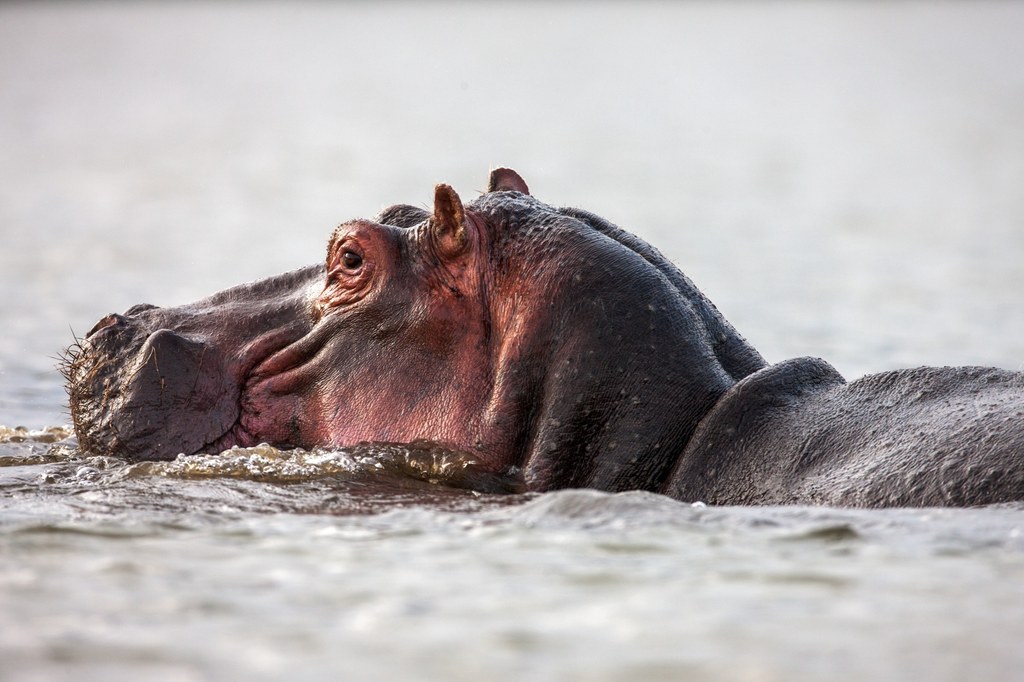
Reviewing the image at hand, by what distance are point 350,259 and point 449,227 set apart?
472 millimetres

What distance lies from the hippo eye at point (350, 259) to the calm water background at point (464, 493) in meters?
0.83

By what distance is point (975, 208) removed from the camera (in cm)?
2247

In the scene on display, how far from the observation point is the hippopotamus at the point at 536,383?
226 inches

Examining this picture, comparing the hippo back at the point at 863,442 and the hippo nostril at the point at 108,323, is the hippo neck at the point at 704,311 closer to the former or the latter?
the hippo back at the point at 863,442

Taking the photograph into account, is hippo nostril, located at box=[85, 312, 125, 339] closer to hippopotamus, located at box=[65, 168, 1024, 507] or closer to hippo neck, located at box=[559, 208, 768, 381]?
hippopotamus, located at box=[65, 168, 1024, 507]

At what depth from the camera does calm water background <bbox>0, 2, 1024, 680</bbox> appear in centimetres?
446

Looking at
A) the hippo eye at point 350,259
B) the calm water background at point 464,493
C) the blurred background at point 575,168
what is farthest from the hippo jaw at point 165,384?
the blurred background at point 575,168

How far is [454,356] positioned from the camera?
243 inches

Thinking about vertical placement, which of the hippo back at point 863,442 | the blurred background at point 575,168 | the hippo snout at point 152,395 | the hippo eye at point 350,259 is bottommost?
the hippo back at point 863,442

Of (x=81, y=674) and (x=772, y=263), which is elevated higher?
(x=772, y=263)

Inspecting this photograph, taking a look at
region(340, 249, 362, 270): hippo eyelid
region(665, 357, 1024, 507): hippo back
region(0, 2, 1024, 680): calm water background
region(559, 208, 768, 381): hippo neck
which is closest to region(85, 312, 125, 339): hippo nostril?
region(0, 2, 1024, 680): calm water background

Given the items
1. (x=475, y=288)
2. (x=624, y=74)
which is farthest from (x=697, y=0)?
(x=475, y=288)

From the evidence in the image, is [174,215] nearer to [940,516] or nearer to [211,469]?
[211,469]

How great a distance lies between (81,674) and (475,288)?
2568 millimetres
